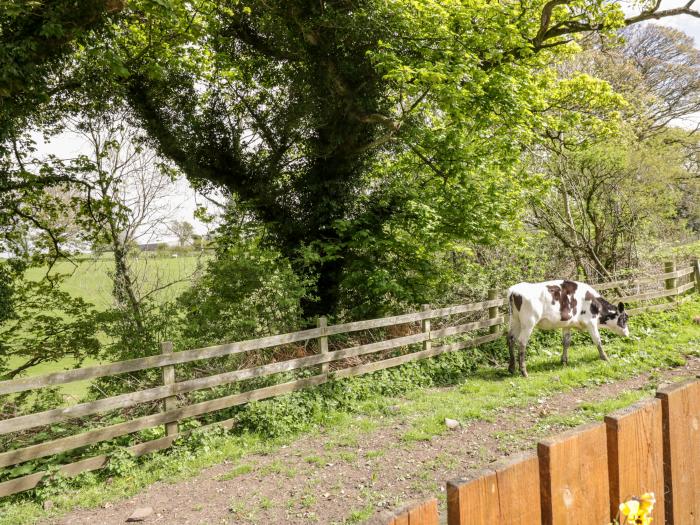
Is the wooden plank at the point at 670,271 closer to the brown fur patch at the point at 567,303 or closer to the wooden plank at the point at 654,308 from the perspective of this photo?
the wooden plank at the point at 654,308

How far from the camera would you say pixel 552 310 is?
9.26 m

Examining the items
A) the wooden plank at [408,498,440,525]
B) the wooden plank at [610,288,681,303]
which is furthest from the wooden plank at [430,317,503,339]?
the wooden plank at [408,498,440,525]

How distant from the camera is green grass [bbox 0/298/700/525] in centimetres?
537

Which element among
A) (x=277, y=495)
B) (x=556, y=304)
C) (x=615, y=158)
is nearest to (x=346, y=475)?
(x=277, y=495)

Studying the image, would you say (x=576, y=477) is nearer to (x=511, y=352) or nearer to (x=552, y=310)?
(x=511, y=352)

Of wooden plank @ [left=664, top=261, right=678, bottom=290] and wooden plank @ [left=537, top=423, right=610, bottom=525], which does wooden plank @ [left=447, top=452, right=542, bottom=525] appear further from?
wooden plank @ [left=664, top=261, right=678, bottom=290]

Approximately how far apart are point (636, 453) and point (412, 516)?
890 millimetres

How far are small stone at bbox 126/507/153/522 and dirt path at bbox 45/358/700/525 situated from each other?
0.21 feet

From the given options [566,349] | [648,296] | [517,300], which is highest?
[517,300]

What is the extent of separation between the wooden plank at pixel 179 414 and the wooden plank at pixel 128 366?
69 centimetres

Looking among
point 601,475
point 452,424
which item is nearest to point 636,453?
point 601,475

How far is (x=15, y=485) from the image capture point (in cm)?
521

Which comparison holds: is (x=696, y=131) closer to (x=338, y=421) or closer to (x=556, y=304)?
(x=556, y=304)

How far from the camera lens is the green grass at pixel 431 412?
5367mm
